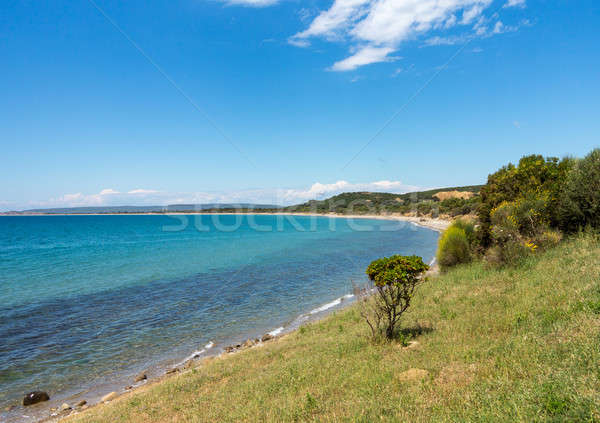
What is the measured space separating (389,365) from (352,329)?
5346 millimetres

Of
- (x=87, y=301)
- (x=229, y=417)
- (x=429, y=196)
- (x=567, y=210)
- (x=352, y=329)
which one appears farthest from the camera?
(x=429, y=196)

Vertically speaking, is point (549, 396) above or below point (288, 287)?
above

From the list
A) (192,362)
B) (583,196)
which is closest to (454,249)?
(583,196)

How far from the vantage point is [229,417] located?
6.75 meters

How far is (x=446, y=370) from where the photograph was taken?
675cm

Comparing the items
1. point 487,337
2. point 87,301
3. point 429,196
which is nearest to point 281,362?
point 487,337

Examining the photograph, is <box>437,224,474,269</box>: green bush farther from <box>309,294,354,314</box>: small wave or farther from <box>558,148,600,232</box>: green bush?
<box>309,294,354,314</box>: small wave

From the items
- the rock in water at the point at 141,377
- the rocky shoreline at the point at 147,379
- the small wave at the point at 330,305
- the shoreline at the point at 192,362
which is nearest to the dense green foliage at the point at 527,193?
the small wave at the point at 330,305

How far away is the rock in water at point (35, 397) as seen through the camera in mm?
11641

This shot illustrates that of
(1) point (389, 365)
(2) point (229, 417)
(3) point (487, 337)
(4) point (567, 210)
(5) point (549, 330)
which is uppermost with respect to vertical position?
(4) point (567, 210)

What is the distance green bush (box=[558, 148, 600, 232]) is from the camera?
1574 cm

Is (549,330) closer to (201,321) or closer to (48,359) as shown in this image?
(201,321)

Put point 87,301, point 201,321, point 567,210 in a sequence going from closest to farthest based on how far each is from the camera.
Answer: point 567,210, point 201,321, point 87,301

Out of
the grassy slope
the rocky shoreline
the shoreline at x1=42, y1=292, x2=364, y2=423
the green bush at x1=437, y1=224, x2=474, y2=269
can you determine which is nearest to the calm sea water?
the shoreline at x1=42, y1=292, x2=364, y2=423
